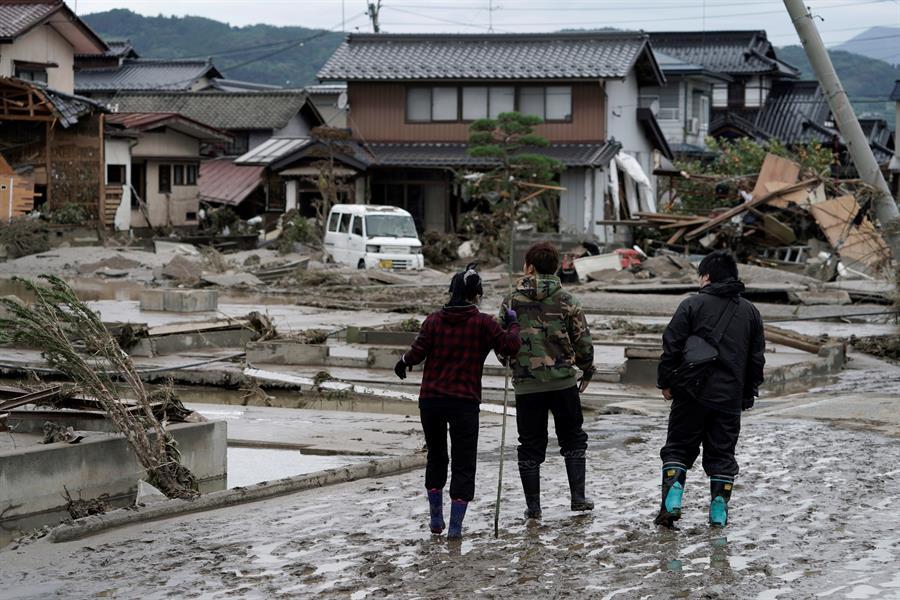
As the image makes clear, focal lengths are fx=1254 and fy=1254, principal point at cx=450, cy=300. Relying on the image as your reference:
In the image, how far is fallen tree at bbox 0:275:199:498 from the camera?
745 cm

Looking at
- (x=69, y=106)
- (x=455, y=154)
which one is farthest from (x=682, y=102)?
(x=69, y=106)

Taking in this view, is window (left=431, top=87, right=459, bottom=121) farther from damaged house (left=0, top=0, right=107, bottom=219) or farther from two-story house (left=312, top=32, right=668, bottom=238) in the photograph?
damaged house (left=0, top=0, right=107, bottom=219)

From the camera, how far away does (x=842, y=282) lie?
25797 mm

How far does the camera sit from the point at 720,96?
58.5 meters

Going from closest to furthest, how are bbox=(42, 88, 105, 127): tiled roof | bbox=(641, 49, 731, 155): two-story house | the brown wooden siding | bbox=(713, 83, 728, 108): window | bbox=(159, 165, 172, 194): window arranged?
bbox=(42, 88, 105, 127): tiled roof, the brown wooden siding, bbox=(159, 165, 172, 194): window, bbox=(641, 49, 731, 155): two-story house, bbox=(713, 83, 728, 108): window

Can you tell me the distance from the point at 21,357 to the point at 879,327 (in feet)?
44.7

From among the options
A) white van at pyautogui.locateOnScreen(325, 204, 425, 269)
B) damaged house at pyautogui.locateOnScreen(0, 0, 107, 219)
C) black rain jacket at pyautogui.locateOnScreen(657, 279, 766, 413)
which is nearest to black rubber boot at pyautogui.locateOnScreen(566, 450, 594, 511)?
black rain jacket at pyautogui.locateOnScreen(657, 279, 766, 413)

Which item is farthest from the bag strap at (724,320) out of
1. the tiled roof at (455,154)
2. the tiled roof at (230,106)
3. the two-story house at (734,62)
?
the two-story house at (734,62)

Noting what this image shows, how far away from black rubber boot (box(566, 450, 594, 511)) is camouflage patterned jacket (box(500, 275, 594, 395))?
1.44 feet

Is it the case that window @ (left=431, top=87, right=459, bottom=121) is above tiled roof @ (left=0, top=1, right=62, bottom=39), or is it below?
below

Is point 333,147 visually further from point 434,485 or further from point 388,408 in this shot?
point 434,485

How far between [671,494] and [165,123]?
3587cm

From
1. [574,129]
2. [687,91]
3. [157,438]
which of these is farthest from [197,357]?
[687,91]

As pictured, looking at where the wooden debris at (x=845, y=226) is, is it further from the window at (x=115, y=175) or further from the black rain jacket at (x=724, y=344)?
the window at (x=115, y=175)
